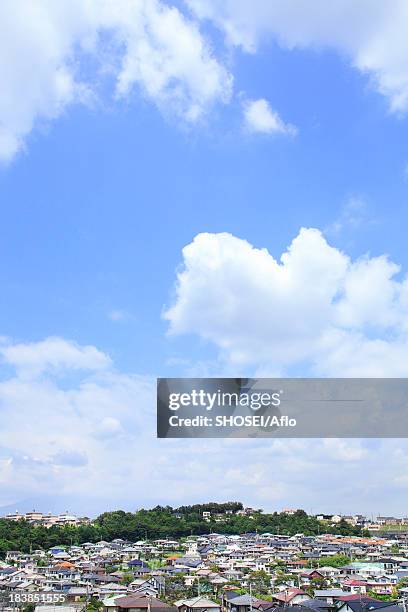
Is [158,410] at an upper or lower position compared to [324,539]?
upper

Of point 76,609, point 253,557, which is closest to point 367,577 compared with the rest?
point 253,557

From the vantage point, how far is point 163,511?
2569 cm

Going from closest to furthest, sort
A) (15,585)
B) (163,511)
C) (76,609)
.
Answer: (76,609) → (15,585) → (163,511)

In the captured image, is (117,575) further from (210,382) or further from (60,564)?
(210,382)

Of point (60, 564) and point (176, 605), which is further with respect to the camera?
point (60, 564)

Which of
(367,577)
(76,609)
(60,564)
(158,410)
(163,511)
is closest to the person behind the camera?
(158,410)

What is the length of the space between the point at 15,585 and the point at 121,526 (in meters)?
10.2

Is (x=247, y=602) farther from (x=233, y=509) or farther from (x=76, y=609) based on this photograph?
(x=233, y=509)

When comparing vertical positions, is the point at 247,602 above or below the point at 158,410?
below

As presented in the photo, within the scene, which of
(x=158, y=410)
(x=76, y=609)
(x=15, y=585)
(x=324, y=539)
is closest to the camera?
(x=158, y=410)

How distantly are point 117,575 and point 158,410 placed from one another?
1083 centimetres

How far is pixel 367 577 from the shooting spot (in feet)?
45.5

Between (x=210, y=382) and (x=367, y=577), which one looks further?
(x=367, y=577)

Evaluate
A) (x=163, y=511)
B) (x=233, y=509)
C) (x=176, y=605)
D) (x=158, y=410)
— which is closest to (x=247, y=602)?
(x=176, y=605)
